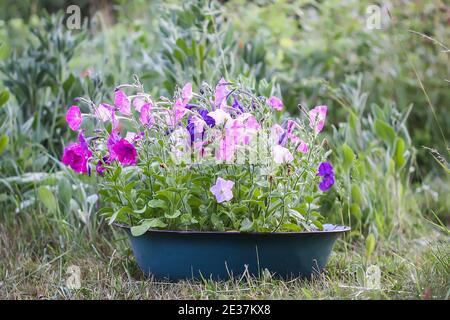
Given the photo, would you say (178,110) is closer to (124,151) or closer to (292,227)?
(124,151)

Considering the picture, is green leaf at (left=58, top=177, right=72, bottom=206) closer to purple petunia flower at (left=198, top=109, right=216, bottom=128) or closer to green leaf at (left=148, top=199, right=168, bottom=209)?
green leaf at (left=148, top=199, right=168, bottom=209)

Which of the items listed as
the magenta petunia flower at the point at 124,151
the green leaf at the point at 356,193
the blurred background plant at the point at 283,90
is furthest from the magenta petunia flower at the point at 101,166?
the green leaf at the point at 356,193

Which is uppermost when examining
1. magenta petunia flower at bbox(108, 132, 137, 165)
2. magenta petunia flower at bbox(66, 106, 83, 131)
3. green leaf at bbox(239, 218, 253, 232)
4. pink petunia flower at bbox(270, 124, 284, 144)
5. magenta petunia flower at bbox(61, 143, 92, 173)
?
magenta petunia flower at bbox(66, 106, 83, 131)

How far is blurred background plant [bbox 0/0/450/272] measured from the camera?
260 cm

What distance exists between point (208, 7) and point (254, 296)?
1.50 metres

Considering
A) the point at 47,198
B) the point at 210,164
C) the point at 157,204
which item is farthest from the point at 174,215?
the point at 47,198

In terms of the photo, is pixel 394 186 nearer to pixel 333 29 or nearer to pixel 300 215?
pixel 300 215

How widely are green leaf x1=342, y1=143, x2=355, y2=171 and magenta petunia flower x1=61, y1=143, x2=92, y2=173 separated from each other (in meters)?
1.03

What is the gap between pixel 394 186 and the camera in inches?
107

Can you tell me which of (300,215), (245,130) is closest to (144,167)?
(245,130)

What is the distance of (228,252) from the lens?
1.82 metres

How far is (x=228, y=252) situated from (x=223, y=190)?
7.4 inches

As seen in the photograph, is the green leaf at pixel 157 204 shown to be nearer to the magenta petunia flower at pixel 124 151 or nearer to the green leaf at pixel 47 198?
the magenta petunia flower at pixel 124 151

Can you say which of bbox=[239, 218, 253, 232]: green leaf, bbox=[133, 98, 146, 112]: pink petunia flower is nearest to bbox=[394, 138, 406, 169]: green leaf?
bbox=[239, 218, 253, 232]: green leaf
